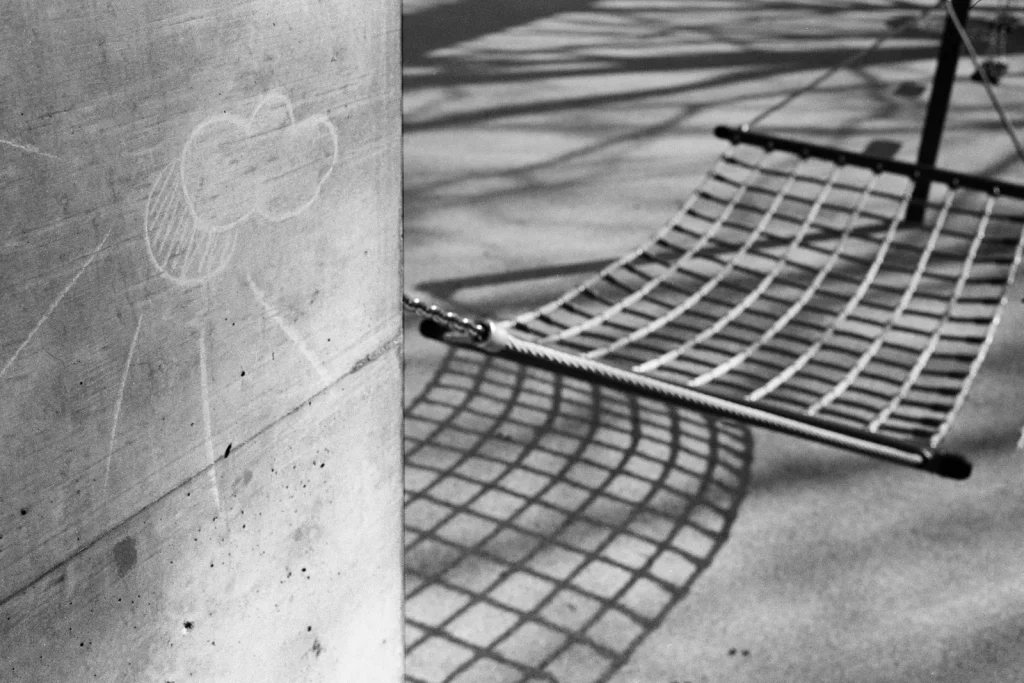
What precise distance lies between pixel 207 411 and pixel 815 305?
7.63 feet

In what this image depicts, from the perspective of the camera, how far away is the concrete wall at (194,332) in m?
1.01

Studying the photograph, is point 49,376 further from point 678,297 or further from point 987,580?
point 678,297

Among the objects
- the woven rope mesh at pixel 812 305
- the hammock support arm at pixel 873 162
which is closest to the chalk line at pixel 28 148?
the woven rope mesh at pixel 812 305

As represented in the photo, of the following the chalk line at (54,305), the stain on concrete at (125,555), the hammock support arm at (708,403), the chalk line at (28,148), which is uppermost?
the chalk line at (28,148)

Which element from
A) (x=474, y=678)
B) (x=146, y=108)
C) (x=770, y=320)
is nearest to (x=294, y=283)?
(x=146, y=108)

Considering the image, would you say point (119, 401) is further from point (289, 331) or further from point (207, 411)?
point (289, 331)

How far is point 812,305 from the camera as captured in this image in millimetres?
3297

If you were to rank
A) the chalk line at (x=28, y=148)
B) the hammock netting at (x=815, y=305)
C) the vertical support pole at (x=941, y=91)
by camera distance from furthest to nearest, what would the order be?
1. the vertical support pole at (x=941, y=91)
2. the hammock netting at (x=815, y=305)
3. the chalk line at (x=28, y=148)

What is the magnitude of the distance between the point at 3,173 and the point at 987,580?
6.00 ft

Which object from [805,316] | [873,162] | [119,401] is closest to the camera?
[119,401]

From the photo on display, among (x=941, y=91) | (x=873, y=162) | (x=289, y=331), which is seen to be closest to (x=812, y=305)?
(x=873, y=162)

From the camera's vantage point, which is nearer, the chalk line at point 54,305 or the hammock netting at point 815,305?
the chalk line at point 54,305

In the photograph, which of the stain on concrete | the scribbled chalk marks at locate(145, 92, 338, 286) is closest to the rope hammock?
the scribbled chalk marks at locate(145, 92, 338, 286)

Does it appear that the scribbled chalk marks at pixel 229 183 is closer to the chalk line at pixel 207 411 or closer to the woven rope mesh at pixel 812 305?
the chalk line at pixel 207 411
